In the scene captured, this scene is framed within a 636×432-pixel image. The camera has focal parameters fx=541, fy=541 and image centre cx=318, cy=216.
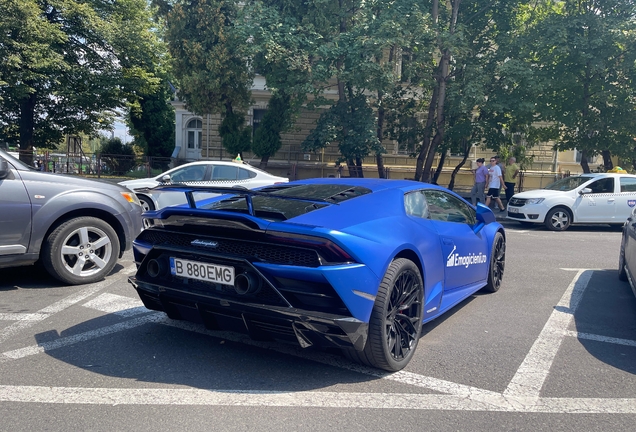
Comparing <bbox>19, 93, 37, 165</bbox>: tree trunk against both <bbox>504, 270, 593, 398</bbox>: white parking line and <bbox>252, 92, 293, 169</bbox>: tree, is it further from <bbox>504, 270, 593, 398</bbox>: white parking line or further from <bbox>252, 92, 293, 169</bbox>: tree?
<bbox>504, 270, 593, 398</bbox>: white parking line

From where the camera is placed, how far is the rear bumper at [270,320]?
3.30 meters

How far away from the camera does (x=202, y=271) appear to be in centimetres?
365

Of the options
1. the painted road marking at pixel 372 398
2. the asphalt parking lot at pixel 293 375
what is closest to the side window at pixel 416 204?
the asphalt parking lot at pixel 293 375

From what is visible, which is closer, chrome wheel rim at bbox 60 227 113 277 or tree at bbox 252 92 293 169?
chrome wheel rim at bbox 60 227 113 277

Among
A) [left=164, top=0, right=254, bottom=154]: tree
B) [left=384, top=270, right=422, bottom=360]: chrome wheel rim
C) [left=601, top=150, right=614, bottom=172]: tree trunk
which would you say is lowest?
[left=384, top=270, right=422, bottom=360]: chrome wheel rim

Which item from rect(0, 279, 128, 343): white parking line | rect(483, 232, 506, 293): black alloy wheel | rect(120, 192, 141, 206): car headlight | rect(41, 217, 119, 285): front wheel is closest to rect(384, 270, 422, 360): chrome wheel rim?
rect(483, 232, 506, 293): black alloy wheel

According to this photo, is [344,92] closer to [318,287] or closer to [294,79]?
[294,79]

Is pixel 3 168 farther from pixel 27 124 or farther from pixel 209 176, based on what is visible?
pixel 27 124

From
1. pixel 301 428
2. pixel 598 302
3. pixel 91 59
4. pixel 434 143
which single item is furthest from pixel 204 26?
pixel 301 428

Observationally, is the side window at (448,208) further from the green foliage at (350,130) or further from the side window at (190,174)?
the green foliage at (350,130)

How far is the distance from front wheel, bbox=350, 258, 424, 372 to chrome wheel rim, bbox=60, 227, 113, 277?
3766mm

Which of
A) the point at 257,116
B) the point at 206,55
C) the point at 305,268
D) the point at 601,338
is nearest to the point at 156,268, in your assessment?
the point at 305,268

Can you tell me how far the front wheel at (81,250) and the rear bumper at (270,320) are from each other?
261cm

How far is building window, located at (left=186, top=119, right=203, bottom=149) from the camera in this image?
33.4 m
